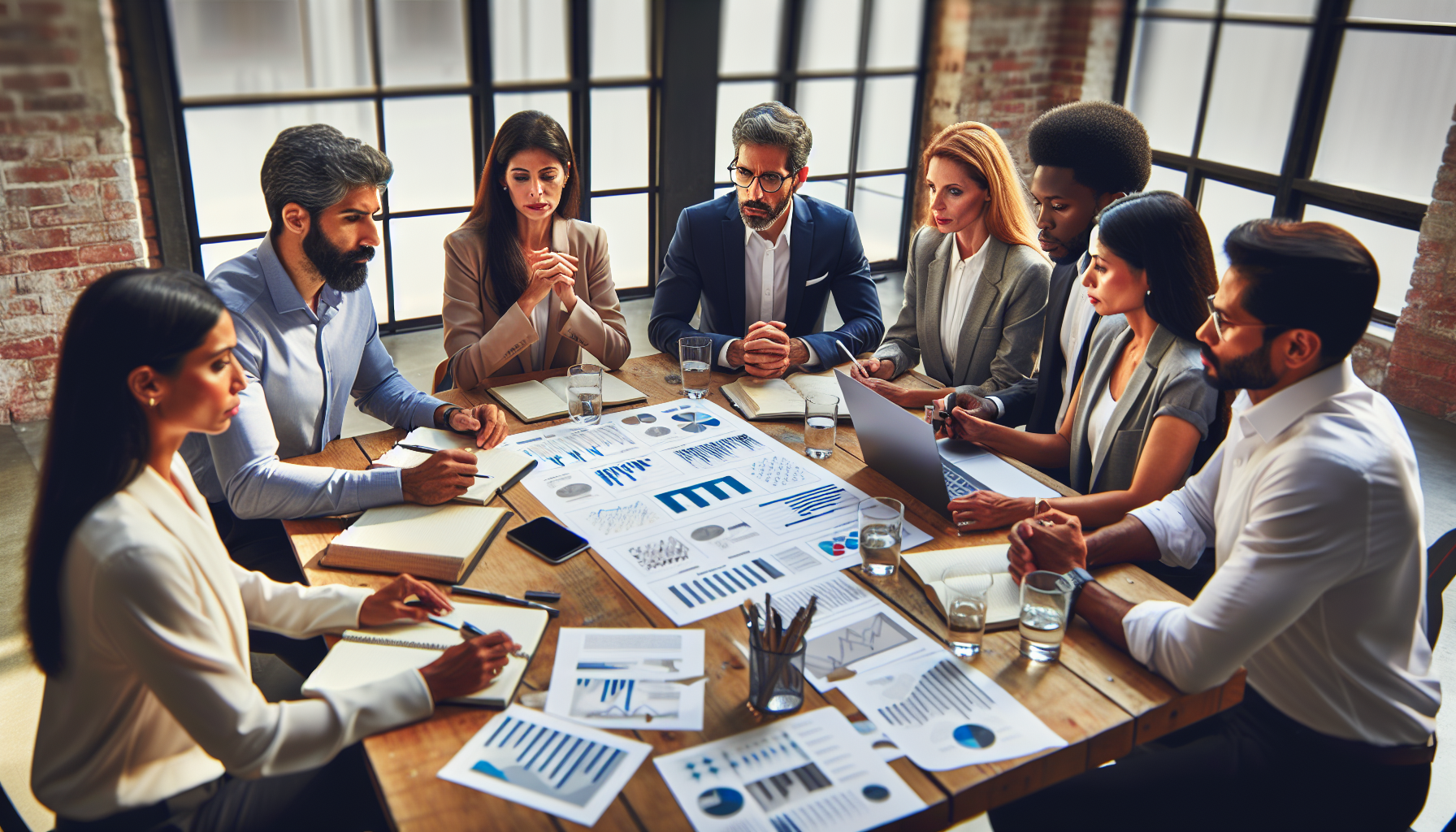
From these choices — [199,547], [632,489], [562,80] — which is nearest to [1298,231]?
[632,489]

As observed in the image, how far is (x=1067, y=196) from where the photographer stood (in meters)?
2.61

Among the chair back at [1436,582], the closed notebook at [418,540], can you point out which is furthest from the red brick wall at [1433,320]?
the closed notebook at [418,540]

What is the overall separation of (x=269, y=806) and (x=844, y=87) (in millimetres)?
4688

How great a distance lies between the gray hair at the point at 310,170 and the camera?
216 cm

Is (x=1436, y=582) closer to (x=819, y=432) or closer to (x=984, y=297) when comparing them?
(x=819, y=432)

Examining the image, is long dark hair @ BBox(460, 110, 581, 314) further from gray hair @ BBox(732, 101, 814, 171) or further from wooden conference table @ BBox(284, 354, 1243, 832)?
wooden conference table @ BBox(284, 354, 1243, 832)

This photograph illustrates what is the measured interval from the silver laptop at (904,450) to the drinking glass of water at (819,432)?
69 mm

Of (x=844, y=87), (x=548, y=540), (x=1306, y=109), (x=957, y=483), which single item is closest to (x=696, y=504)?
(x=548, y=540)

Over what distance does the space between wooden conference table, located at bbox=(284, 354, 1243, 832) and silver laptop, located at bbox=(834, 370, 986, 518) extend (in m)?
0.05

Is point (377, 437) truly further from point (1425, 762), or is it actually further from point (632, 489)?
point (1425, 762)

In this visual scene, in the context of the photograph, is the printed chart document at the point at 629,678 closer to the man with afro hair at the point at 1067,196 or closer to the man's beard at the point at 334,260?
the man's beard at the point at 334,260

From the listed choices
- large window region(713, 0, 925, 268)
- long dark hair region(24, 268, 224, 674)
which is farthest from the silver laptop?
large window region(713, 0, 925, 268)

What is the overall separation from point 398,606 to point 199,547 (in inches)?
11.8

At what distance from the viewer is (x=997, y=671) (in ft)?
4.99
